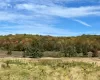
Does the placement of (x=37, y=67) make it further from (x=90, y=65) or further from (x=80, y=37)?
(x=80, y=37)

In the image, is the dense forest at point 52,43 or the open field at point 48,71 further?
the dense forest at point 52,43

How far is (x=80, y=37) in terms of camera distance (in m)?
63.0

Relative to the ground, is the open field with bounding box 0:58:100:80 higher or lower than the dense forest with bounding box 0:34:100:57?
lower

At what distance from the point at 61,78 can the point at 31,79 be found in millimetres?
1995

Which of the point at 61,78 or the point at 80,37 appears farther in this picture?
the point at 80,37

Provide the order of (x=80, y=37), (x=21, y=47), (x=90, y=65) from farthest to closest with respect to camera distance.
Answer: (x=80, y=37), (x=21, y=47), (x=90, y=65)

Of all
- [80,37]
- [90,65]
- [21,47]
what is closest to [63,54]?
[90,65]

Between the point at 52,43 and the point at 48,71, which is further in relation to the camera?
the point at 52,43

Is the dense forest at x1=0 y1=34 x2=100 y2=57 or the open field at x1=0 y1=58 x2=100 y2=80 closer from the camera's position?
the open field at x1=0 y1=58 x2=100 y2=80

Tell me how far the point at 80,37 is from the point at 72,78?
41328 millimetres

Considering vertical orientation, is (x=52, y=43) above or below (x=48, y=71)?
above

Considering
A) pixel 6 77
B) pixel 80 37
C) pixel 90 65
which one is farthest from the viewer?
pixel 80 37

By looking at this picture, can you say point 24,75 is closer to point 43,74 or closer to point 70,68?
point 43,74

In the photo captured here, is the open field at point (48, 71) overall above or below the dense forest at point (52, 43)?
below
